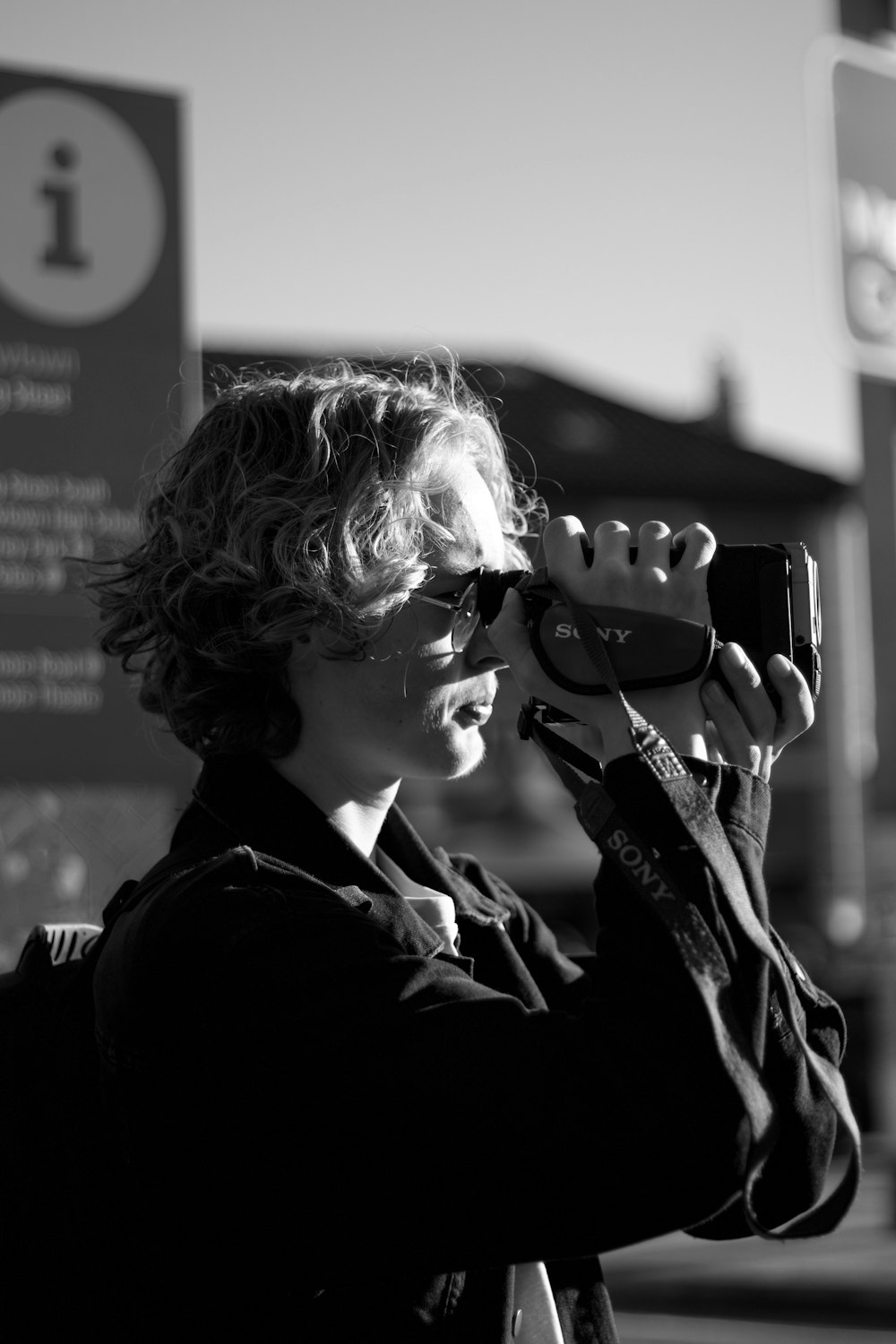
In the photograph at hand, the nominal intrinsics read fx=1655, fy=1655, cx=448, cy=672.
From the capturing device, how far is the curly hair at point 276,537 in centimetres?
179

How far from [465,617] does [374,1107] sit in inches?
24.7

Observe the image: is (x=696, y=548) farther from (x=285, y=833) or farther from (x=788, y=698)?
(x=285, y=833)

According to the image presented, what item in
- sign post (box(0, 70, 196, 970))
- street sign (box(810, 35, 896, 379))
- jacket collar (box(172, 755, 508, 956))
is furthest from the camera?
street sign (box(810, 35, 896, 379))

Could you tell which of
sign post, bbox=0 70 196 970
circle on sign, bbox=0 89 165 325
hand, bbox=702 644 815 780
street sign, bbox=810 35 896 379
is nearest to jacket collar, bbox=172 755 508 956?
hand, bbox=702 644 815 780

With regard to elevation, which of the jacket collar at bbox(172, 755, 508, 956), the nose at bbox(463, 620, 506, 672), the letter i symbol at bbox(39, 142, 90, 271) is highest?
the letter i symbol at bbox(39, 142, 90, 271)

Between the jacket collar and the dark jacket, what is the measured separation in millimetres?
94

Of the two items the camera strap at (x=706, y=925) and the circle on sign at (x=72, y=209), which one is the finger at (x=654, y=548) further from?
the circle on sign at (x=72, y=209)

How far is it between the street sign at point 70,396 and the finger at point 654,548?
181 centimetres

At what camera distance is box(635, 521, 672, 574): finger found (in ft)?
5.44

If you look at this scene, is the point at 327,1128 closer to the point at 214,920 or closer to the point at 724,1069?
the point at 214,920

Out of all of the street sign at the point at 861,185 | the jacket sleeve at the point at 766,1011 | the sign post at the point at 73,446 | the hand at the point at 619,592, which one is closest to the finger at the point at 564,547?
the hand at the point at 619,592

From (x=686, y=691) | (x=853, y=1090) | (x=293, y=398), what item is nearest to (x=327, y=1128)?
(x=686, y=691)

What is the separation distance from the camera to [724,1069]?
1359 mm

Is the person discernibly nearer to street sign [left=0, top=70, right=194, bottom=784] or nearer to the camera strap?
the camera strap
